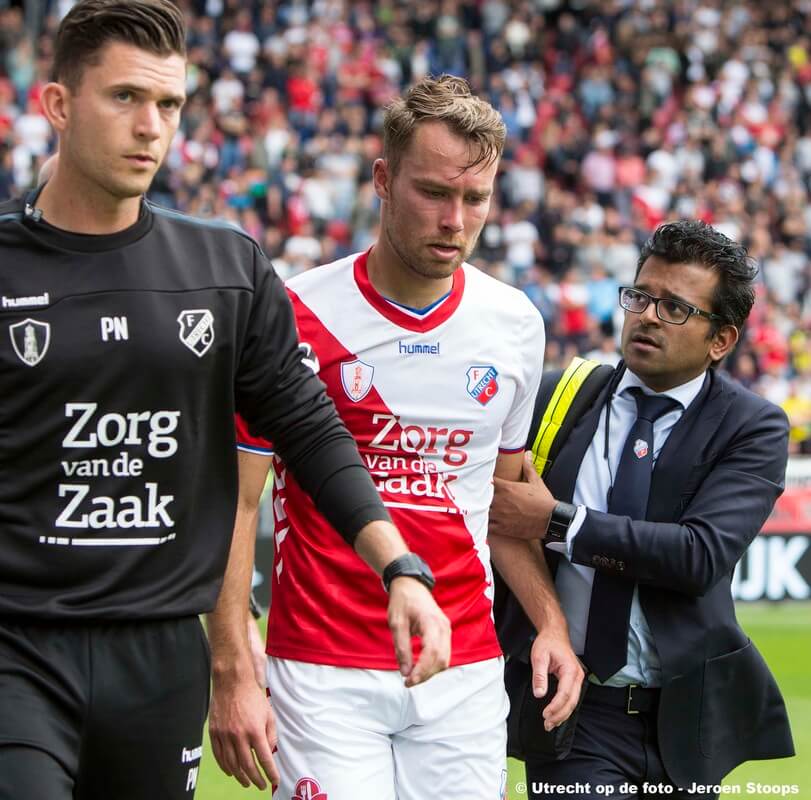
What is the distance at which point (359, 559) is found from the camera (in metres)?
4.47

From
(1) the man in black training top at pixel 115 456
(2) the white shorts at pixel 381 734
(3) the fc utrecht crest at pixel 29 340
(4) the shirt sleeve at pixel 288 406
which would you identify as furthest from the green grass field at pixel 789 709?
(3) the fc utrecht crest at pixel 29 340

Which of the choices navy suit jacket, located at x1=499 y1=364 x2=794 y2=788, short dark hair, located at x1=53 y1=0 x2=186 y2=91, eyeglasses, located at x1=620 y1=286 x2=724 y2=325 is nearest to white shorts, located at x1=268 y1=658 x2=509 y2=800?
navy suit jacket, located at x1=499 y1=364 x2=794 y2=788

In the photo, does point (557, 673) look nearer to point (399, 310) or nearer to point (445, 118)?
point (399, 310)

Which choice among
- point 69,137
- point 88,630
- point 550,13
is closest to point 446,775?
point 88,630

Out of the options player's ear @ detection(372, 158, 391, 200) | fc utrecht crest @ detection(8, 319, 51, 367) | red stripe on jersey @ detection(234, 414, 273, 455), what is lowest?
red stripe on jersey @ detection(234, 414, 273, 455)

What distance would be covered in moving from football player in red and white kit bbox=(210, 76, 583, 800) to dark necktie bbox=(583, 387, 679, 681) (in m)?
0.15

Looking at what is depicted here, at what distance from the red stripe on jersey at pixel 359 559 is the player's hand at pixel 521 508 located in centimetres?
25

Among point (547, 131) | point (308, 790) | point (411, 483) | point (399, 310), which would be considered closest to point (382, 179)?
point (399, 310)

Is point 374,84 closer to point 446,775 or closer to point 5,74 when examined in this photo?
point 5,74

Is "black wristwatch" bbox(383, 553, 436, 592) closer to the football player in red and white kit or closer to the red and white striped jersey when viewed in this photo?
the football player in red and white kit

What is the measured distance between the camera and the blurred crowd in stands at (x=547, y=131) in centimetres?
2195

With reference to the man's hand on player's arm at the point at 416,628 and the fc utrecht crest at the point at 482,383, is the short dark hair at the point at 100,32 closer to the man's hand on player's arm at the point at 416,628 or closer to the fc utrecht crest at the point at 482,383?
the man's hand on player's arm at the point at 416,628

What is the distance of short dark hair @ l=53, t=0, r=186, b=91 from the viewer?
3.56 metres

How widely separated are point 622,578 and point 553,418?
1.94ft
